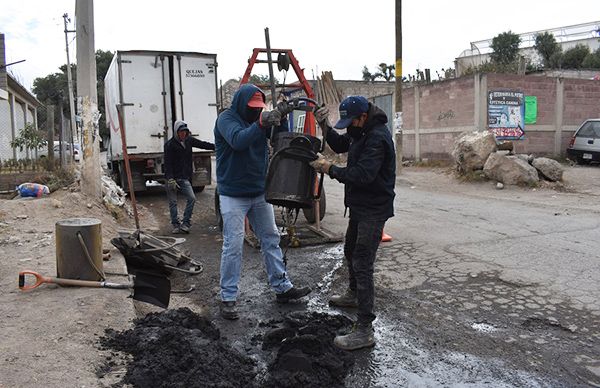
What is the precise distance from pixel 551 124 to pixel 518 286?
46.8ft

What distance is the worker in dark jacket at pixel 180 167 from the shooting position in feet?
26.9

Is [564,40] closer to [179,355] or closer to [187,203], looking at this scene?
[187,203]

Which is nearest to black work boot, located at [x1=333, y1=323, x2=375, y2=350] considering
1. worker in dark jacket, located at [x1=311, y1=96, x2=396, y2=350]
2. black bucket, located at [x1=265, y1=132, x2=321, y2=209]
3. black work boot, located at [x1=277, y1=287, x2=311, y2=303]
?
worker in dark jacket, located at [x1=311, y1=96, x2=396, y2=350]

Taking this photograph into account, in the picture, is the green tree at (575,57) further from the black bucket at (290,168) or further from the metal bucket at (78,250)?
the metal bucket at (78,250)

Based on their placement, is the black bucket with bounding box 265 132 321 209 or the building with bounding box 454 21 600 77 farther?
the building with bounding box 454 21 600 77

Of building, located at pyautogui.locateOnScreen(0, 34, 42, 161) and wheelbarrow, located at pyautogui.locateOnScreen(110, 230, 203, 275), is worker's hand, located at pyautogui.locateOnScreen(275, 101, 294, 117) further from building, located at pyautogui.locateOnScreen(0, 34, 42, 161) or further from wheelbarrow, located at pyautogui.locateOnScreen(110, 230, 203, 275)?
building, located at pyautogui.locateOnScreen(0, 34, 42, 161)

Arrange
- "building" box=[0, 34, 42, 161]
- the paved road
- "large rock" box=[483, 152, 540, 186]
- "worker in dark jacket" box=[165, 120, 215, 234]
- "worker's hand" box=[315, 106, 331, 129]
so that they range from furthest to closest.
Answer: "building" box=[0, 34, 42, 161], "large rock" box=[483, 152, 540, 186], "worker in dark jacket" box=[165, 120, 215, 234], "worker's hand" box=[315, 106, 331, 129], the paved road

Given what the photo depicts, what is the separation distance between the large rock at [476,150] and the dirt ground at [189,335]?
8878 mm

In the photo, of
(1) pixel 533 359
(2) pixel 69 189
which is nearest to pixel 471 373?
(1) pixel 533 359

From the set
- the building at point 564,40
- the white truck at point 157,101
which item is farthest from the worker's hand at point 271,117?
the building at point 564,40

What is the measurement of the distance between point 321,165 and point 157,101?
8.51 m

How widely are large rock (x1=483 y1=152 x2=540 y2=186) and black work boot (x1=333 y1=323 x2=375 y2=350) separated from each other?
33.1 feet

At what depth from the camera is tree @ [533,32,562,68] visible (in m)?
41.6

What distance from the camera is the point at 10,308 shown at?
3.91 meters
